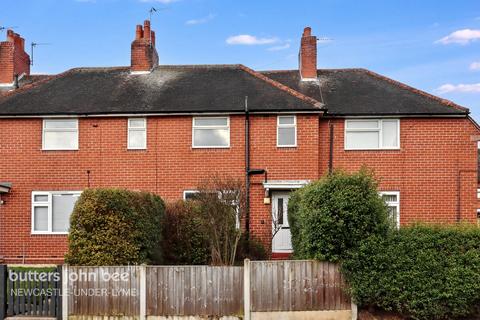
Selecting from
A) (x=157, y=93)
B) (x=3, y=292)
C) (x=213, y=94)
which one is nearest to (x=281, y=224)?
(x=213, y=94)

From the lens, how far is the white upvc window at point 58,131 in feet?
55.0

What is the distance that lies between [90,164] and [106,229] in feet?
24.1

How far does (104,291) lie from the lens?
9.57 m

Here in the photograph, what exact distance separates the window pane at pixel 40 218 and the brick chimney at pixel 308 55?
37.1 ft

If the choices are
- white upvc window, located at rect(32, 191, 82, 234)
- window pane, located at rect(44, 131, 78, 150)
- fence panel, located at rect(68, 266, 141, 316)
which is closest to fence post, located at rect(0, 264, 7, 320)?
fence panel, located at rect(68, 266, 141, 316)

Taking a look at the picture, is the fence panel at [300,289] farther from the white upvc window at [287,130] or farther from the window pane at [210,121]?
the window pane at [210,121]

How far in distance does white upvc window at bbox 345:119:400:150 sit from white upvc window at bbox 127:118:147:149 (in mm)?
7211

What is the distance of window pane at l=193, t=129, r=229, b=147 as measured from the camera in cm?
1652

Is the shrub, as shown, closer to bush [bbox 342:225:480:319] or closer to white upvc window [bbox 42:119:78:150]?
bush [bbox 342:225:480:319]

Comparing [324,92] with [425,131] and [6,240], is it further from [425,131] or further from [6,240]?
[6,240]

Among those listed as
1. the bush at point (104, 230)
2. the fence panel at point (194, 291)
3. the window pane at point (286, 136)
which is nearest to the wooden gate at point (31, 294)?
the bush at point (104, 230)

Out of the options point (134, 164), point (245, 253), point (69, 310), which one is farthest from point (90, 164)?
point (69, 310)

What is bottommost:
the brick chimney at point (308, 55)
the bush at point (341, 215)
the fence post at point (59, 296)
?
the fence post at point (59, 296)

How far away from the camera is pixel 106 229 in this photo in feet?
32.4
